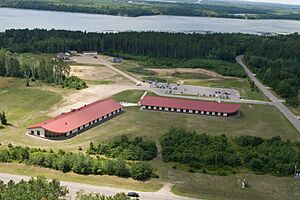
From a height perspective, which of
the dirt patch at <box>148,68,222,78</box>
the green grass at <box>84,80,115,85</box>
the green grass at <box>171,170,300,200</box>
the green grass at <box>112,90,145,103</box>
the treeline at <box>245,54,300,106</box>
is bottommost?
the green grass at <box>171,170,300,200</box>

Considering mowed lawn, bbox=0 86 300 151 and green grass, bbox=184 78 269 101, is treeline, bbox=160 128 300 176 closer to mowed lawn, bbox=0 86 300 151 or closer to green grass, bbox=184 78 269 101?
mowed lawn, bbox=0 86 300 151

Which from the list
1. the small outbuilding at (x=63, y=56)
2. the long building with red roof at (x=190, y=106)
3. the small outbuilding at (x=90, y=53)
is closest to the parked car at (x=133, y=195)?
the long building with red roof at (x=190, y=106)

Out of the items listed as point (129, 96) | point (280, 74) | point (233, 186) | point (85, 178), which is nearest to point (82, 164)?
point (85, 178)

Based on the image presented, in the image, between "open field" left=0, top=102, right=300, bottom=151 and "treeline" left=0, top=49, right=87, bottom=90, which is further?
"treeline" left=0, top=49, right=87, bottom=90

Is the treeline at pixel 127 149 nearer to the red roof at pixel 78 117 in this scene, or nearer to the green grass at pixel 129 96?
the red roof at pixel 78 117

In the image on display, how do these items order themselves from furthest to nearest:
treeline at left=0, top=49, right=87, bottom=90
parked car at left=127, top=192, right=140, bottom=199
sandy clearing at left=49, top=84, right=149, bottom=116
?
1. treeline at left=0, top=49, right=87, bottom=90
2. sandy clearing at left=49, top=84, right=149, bottom=116
3. parked car at left=127, top=192, right=140, bottom=199

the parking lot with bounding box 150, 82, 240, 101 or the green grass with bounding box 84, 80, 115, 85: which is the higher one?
the green grass with bounding box 84, 80, 115, 85

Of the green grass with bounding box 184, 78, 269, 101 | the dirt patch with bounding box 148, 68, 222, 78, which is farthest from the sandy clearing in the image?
the dirt patch with bounding box 148, 68, 222, 78

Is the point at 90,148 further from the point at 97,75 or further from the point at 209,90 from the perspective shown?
the point at 97,75
